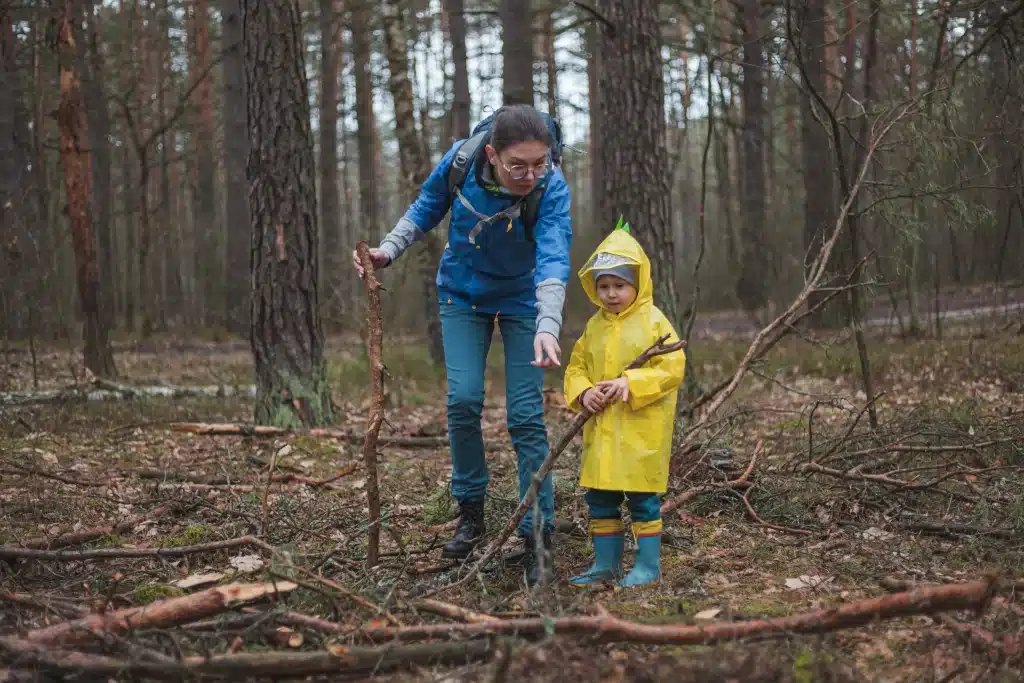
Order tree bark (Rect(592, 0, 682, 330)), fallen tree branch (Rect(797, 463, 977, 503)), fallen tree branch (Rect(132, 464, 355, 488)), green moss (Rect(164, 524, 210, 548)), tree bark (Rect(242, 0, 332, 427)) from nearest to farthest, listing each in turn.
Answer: green moss (Rect(164, 524, 210, 548)) → fallen tree branch (Rect(797, 463, 977, 503)) → fallen tree branch (Rect(132, 464, 355, 488)) → tree bark (Rect(242, 0, 332, 427)) → tree bark (Rect(592, 0, 682, 330))

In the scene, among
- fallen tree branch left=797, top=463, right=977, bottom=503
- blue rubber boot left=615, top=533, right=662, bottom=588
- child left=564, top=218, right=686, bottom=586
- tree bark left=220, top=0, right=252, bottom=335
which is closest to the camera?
child left=564, top=218, right=686, bottom=586

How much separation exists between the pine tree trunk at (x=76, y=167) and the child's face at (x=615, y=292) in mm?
7258

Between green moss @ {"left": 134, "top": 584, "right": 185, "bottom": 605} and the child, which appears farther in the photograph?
the child

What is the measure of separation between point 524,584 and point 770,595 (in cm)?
99

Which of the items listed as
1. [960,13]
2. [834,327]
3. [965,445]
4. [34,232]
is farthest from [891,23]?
[34,232]

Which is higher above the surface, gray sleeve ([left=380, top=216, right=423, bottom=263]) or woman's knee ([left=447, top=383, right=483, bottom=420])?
gray sleeve ([left=380, top=216, right=423, bottom=263])

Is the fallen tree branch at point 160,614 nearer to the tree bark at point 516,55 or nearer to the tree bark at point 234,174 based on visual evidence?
the tree bark at point 516,55

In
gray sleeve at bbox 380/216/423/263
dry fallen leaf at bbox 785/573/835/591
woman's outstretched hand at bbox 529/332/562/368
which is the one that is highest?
gray sleeve at bbox 380/216/423/263

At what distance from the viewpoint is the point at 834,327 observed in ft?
41.5

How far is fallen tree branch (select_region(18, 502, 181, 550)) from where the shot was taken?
3938 mm

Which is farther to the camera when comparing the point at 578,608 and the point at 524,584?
the point at 524,584

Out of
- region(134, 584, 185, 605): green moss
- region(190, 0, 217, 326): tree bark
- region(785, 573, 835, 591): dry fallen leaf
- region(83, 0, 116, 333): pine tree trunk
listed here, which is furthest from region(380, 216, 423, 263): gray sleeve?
region(190, 0, 217, 326): tree bark

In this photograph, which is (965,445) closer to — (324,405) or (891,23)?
(324,405)

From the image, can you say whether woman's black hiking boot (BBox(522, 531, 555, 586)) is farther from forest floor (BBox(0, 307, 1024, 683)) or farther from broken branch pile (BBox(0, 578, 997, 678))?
broken branch pile (BBox(0, 578, 997, 678))
